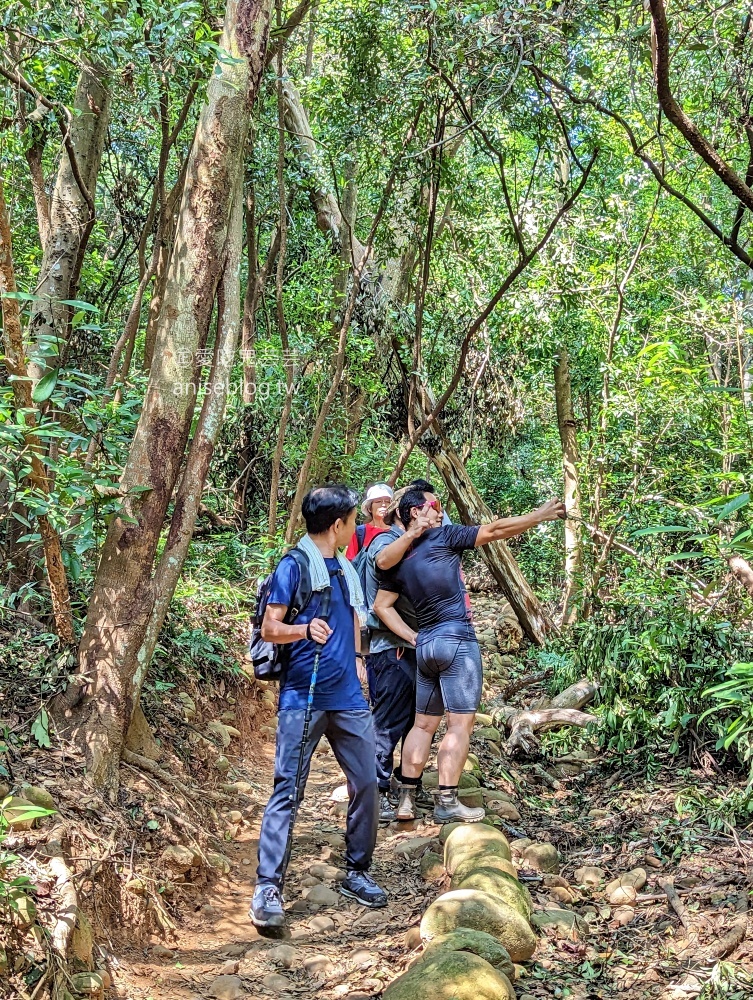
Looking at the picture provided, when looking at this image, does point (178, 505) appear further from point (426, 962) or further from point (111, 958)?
point (426, 962)

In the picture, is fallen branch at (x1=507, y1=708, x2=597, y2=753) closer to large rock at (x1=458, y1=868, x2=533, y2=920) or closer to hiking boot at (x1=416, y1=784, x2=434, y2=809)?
hiking boot at (x1=416, y1=784, x2=434, y2=809)

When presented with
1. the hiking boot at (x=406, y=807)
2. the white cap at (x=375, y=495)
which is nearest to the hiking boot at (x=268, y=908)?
the hiking boot at (x=406, y=807)

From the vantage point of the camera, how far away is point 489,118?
8.05 m

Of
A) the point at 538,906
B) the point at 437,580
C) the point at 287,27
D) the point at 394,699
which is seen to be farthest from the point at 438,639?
the point at 287,27

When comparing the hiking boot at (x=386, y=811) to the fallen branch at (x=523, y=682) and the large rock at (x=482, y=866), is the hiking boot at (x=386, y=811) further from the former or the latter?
the fallen branch at (x=523, y=682)

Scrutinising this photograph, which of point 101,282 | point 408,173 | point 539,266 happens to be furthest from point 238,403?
point 539,266

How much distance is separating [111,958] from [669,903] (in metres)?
2.81

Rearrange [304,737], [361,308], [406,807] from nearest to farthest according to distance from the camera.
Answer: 1. [304,737]
2. [406,807]
3. [361,308]

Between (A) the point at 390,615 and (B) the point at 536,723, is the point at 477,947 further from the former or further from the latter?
(B) the point at 536,723

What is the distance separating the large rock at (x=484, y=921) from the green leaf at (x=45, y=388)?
9.82ft

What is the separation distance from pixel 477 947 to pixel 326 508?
84.7 inches

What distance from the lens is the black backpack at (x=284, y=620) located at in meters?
4.29

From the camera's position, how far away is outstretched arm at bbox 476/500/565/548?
191 inches

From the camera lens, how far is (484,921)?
3801 mm
